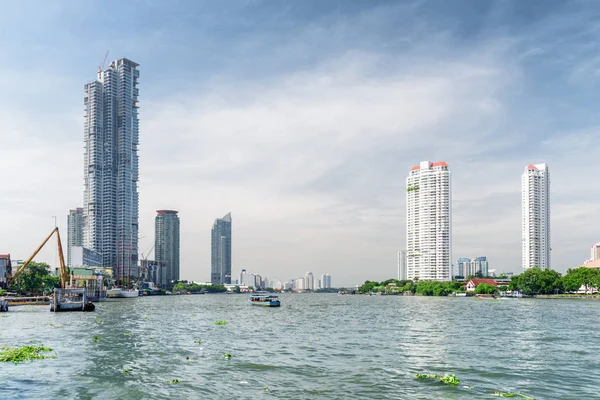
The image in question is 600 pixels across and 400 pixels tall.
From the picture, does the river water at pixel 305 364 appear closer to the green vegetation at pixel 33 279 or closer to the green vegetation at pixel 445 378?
the green vegetation at pixel 445 378

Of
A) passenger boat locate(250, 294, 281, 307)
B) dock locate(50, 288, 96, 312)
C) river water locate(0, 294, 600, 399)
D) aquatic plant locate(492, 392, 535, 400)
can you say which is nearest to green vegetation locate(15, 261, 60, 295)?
dock locate(50, 288, 96, 312)

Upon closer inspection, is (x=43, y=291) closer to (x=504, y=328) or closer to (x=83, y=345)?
(x=83, y=345)

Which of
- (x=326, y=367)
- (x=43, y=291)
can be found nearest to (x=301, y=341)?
(x=326, y=367)

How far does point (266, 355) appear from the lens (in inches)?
1885

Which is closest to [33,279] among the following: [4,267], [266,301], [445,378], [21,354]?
[4,267]

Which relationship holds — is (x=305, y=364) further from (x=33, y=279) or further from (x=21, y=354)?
(x=33, y=279)

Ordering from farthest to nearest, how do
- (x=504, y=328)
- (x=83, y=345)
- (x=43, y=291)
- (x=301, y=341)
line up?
(x=43, y=291) < (x=504, y=328) < (x=301, y=341) < (x=83, y=345)

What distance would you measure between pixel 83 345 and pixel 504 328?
57.6m

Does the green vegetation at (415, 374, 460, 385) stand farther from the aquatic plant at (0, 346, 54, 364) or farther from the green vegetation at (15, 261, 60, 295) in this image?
the green vegetation at (15, 261, 60, 295)

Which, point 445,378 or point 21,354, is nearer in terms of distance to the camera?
point 445,378

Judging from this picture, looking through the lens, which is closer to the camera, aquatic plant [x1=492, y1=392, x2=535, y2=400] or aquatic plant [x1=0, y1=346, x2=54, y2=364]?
aquatic plant [x1=492, y1=392, x2=535, y2=400]

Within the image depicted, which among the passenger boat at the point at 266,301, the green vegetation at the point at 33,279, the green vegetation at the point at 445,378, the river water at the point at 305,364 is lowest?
the passenger boat at the point at 266,301

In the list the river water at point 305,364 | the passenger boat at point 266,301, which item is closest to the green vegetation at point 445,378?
the river water at point 305,364

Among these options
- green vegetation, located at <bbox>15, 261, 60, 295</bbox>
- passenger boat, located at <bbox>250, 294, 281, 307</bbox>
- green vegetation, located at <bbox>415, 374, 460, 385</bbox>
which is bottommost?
passenger boat, located at <bbox>250, 294, 281, 307</bbox>
